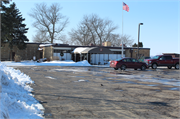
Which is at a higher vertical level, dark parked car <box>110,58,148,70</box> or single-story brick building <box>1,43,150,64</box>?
single-story brick building <box>1,43,150,64</box>

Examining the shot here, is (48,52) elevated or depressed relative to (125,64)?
elevated

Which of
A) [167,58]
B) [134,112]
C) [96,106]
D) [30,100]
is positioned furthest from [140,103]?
[167,58]

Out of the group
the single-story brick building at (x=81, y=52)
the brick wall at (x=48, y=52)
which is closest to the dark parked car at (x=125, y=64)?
the single-story brick building at (x=81, y=52)

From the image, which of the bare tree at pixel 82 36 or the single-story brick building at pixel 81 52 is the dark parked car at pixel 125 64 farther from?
the bare tree at pixel 82 36

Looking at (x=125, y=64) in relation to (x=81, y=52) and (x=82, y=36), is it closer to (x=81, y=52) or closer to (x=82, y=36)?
(x=81, y=52)

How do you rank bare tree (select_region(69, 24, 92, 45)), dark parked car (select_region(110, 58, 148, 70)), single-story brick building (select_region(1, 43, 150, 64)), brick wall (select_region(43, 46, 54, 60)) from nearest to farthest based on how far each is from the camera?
1. dark parked car (select_region(110, 58, 148, 70))
2. single-story brick building (select_region(1, 43, 150, 64))
3. brick wall (select_region(43, 46, 54, 60))
4. bare tree (select_region(69, 24, 92, 45))

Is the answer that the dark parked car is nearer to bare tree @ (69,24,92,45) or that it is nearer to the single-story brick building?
the single-story brick building

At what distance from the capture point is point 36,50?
4559 cm

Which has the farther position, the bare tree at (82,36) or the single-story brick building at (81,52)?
the bare tree at (82,36)

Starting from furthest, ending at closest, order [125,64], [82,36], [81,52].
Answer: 1. [82,36]
2. [81,52]
3. [125,64]

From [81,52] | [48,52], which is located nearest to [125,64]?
[81,52]

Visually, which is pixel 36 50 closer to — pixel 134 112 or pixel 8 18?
pixel 8 18

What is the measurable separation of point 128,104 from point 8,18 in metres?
28.1

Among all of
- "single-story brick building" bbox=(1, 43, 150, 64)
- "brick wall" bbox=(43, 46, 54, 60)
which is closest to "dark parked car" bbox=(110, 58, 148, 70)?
"single-story brick building" bbox=(1, 43, 150, 64)
